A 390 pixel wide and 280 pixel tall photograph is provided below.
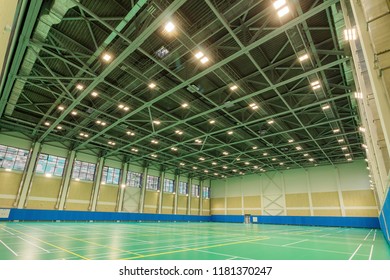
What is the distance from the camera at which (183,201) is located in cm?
4416

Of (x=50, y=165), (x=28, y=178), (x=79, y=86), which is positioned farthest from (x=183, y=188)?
(x=79, y=86)

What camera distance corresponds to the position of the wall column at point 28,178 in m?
24.8

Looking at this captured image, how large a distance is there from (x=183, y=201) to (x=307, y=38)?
38121 millimetres

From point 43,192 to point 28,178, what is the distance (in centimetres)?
252

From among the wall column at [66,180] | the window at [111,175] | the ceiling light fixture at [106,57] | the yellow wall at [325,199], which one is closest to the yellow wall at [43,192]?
the wall column at [66,180]

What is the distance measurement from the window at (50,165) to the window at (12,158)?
163 centimetres

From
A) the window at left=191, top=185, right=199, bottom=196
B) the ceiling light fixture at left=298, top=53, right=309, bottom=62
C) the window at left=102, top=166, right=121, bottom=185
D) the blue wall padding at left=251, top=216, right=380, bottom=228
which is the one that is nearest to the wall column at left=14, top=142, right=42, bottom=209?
the window at left=102, top=166, right=121, bottom=185

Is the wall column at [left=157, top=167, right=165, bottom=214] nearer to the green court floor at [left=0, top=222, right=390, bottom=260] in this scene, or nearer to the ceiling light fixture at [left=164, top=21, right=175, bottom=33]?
the green court floor at [left=0, top=222, right=390, bottom=260]

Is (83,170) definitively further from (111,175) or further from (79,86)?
(79,86)

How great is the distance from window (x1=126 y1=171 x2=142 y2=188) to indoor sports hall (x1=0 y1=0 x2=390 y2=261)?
248 mm

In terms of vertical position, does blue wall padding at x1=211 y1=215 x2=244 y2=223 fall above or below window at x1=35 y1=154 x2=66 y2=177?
below

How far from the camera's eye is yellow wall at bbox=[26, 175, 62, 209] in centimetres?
2602

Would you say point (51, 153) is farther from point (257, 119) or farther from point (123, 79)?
point (257, 119)

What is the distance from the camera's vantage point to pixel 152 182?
129ft
